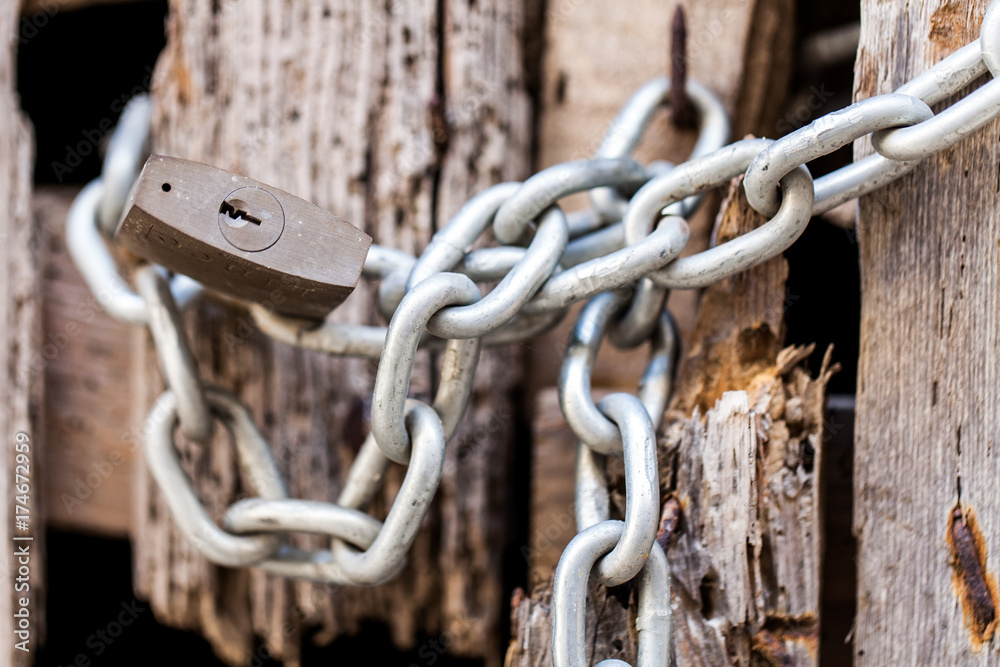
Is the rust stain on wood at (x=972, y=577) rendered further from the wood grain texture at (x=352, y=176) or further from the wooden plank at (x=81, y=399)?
the wooden plank at (x=81, y=399)

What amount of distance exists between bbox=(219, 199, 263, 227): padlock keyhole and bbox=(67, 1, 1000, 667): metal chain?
0.13 meters

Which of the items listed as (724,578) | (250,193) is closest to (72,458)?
(250,193)

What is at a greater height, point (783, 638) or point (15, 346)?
point (15, 346)

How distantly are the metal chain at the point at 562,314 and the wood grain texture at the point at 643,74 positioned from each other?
0.32ft

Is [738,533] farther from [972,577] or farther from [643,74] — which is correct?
[643,74]

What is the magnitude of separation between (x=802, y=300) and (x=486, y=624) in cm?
60

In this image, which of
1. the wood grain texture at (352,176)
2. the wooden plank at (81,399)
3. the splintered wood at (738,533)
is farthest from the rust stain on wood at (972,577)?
the wooden plank at (81,399)

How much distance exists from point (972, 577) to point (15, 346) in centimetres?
105

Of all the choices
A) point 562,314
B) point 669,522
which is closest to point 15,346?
point 562,314

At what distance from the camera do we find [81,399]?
962 millimetres

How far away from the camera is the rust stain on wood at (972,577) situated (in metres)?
0.58

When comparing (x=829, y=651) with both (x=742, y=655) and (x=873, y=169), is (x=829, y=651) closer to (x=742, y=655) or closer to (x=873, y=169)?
(x=742, y=655)

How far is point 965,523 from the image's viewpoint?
0.59 metres

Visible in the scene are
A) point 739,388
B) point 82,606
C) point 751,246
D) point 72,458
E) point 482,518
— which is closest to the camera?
point 751,246
